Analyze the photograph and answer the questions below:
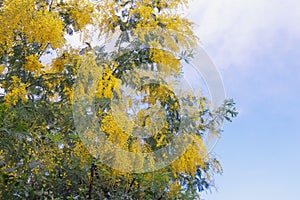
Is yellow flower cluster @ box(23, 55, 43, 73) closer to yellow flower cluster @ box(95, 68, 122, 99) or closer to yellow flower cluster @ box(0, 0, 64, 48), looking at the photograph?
yellow flower cluster @ box(0, 0, 64, 48)

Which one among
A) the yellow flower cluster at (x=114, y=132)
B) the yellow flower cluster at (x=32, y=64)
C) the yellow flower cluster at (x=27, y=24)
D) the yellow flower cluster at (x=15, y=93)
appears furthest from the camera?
the yellow flower cluster at (x=32, y=64)

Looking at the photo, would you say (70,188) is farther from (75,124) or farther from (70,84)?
(70,84)

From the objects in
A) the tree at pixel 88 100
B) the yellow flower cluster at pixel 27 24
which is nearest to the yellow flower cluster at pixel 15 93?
the tree at pixel 88 100

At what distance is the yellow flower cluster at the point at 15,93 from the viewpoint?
153 inches

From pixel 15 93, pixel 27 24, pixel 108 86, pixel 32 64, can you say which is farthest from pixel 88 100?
pixel 27 24

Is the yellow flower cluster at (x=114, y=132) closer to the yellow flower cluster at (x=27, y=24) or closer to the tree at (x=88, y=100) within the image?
the tree at (x=88, y=100)

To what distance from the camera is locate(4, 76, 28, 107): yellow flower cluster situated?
3890 millimetres

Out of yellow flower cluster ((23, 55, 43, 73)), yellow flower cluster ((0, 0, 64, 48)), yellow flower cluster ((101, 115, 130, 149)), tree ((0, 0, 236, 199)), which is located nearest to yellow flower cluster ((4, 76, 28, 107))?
tree ((0, 0, 236, 199))

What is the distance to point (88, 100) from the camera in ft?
12.8

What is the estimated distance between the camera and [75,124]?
152 inches

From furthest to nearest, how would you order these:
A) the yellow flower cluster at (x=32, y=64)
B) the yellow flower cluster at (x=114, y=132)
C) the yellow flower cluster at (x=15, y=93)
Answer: the yellow flower cluster at (x=32, y=64) < the yellow flower cluster at (x=15, y=93) < the yellow flower cluster at (x=114, y=132)

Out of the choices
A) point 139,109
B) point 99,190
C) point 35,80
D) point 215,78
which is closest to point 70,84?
point 35,80

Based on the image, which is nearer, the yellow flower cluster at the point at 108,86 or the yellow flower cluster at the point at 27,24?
the yellow flower cluster at the point at 108,86

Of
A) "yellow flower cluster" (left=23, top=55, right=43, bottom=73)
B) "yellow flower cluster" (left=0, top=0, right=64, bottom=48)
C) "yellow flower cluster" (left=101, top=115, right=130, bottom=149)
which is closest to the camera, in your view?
"yellow flower cluster" (left=101, top=115, right=130, bottom=149)
